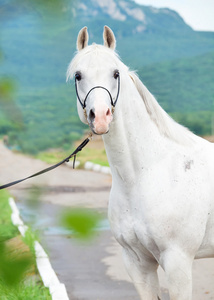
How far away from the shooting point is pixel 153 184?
258 cm

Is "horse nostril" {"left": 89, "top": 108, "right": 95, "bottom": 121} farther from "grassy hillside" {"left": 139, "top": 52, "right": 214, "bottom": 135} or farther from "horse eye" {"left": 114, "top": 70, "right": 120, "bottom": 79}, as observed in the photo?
"grassy hillside" {"left": 139, "top": 52, "right": 214, "bottom": 135}

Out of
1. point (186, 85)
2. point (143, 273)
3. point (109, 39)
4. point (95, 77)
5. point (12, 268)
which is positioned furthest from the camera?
point (186, 85)

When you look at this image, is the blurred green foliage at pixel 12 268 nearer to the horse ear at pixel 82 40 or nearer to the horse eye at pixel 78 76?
the horse eye at pixel 78 76

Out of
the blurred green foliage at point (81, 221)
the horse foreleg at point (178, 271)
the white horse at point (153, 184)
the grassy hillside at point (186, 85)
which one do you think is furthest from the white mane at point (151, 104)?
the grassy hillside at point (186, 85)

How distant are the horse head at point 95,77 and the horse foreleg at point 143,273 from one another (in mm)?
842

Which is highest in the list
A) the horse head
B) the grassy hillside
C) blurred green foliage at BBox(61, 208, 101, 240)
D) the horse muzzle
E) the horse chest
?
the horse head

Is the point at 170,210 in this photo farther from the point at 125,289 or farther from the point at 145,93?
the point at 125,289

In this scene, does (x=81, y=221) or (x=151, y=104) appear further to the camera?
(x=151, y=104)

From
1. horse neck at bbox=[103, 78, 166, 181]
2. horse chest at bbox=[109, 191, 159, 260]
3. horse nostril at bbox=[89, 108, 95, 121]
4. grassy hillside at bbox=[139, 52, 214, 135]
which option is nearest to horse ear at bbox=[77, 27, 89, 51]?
horse neck at bbox=[103, 78, 166, 181]

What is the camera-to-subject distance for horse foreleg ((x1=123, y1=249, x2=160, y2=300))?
2.71 m

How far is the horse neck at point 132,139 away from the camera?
8.16 feet

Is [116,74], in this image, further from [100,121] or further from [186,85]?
[186,85]

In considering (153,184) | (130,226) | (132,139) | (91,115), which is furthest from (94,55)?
(130,226)

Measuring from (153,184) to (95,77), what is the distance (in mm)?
648
